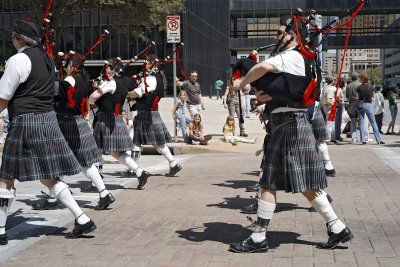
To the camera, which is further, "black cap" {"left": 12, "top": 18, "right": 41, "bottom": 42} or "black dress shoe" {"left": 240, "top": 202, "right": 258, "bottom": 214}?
"black dress shoe" {"left": 240, "top": 202, "right": 258, "bottom": 214}

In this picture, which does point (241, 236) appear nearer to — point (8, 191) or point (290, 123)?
point (290, 123)

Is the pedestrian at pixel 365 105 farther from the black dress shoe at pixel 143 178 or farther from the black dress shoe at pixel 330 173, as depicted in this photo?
the black dress shoe at pixel 143 178

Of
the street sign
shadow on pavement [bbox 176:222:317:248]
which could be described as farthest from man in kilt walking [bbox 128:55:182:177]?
the street sign

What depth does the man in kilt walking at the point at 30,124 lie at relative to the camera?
19.3 ft

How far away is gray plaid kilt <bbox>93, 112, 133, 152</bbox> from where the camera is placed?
30.2ft

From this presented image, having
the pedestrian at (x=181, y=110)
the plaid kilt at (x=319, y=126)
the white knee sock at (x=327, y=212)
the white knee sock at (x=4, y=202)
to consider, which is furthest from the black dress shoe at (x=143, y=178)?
the pedestrian at (x=181, y=110)

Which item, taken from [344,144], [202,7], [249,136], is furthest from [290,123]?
[202,7]

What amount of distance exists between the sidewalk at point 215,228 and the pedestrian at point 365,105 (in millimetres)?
5916

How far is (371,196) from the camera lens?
835cm

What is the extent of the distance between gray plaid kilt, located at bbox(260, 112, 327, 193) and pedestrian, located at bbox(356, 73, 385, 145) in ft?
38.0

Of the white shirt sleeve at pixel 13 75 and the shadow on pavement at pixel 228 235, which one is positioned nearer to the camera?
the white shirt sleeve at pixel 13 75

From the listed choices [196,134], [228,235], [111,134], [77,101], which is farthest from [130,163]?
[196,134]

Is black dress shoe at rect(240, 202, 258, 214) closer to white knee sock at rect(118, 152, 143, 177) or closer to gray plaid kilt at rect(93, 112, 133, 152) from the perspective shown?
white knee sock at rect(118, 152, 143, 177)

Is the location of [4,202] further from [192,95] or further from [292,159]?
[192,95]
